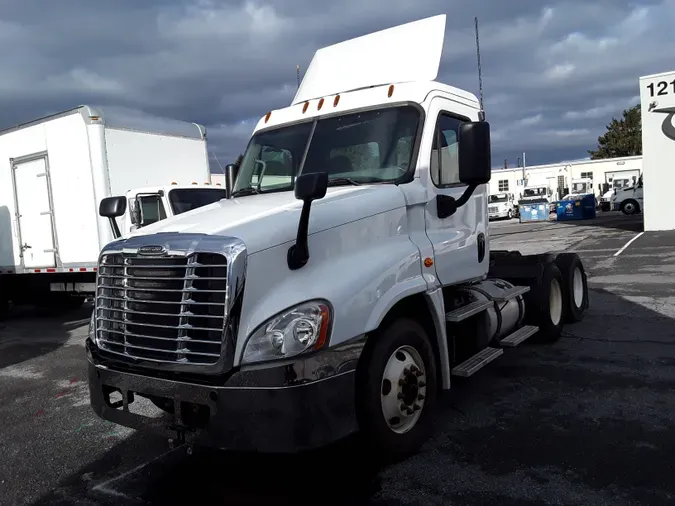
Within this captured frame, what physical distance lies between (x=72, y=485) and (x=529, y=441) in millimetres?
3141

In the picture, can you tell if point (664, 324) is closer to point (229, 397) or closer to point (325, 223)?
point (325, 223)

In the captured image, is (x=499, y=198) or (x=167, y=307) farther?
(x=499, y=198)

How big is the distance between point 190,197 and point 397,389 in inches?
254

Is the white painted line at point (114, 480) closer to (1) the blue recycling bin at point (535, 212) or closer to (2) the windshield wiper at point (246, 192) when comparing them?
(2) the windshield wiper at point (246, 192)

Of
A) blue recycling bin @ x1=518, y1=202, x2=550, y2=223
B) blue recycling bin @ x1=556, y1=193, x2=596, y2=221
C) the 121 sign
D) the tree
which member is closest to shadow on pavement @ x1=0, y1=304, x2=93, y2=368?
the 121 sign

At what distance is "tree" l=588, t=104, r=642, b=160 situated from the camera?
207ft

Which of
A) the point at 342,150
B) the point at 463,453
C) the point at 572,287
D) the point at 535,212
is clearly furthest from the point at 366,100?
the point at 535,212

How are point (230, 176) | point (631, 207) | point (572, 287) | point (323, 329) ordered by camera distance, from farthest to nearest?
point (631, 207) → point (572, 287) → point (230, 176) → point (323, 329)

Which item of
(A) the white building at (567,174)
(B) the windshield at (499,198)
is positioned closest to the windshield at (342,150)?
(B) the windshield at (499,198)

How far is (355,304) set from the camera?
10.6 ft

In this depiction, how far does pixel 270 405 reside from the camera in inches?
116

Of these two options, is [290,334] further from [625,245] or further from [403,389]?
[625,245]

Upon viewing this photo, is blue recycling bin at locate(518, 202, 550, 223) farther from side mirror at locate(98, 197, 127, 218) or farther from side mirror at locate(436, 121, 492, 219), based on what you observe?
side mirror at locate(98, 197, 127, 218)

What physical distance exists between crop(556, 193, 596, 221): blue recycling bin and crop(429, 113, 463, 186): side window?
31641 mm
